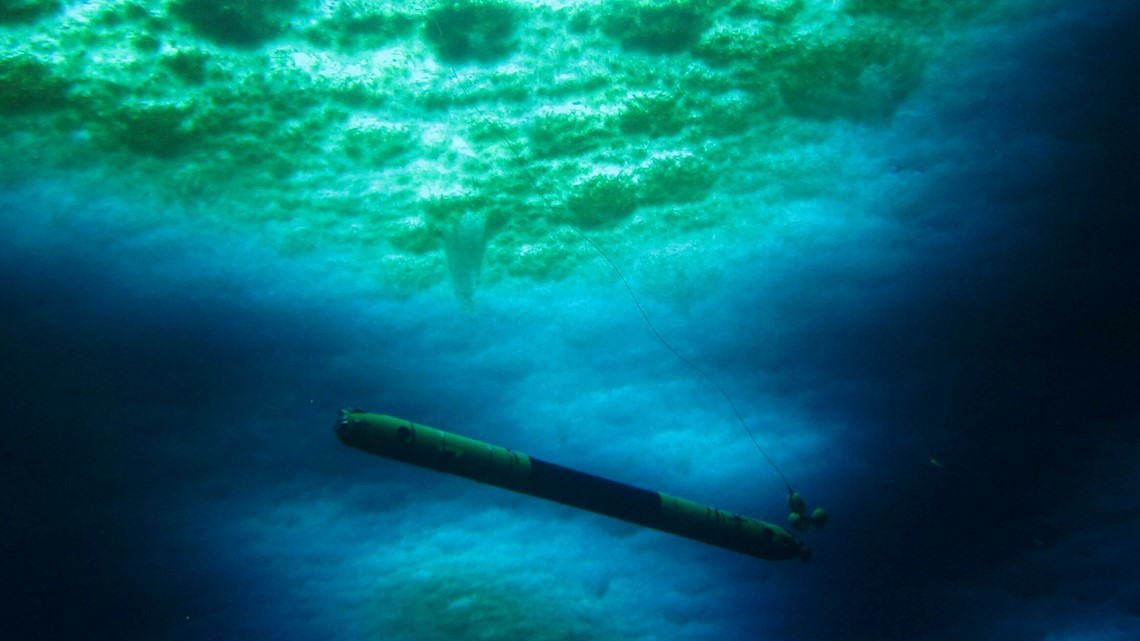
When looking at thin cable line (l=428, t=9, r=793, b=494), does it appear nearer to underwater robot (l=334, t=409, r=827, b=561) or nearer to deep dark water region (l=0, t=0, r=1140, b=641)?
deep dark water region (l=0, t=0, r=1140, b=641)

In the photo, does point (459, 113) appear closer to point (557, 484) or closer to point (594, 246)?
point (594, 246)

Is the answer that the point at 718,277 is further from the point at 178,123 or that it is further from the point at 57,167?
the point at 57,167

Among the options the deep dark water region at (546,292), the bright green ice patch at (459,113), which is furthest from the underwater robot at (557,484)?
the bright green ice patch at (459,113)

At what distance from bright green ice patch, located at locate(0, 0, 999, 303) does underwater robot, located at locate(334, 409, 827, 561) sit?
4.70 meters

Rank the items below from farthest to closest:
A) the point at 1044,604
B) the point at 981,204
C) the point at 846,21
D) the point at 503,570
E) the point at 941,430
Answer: the point at 1044,604, the point at 503,570, the point at 941,430, the point at 981,204, the point at 846,21

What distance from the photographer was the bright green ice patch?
27.1 feet

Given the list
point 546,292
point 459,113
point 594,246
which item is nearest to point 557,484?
point 546,292

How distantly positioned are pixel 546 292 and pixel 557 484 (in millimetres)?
4631

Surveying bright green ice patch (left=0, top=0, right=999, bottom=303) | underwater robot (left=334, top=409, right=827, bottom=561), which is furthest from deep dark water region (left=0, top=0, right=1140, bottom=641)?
underwater robot (left=334, top=409, right=827, bottom=561)

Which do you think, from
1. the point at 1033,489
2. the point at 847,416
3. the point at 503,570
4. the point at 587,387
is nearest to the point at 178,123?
the point at 587,387

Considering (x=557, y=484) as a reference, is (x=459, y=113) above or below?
above

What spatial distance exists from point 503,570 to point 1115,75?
17.6m

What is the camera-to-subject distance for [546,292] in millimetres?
11203

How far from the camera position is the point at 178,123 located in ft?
29.2
